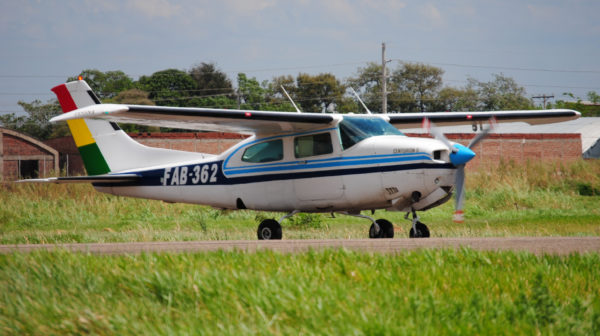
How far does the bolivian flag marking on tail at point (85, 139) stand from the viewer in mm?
16609

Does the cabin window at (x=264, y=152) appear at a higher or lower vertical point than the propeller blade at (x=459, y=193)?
higher

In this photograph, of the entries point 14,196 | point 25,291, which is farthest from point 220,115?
point 14,196

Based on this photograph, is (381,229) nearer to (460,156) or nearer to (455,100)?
(460,156)

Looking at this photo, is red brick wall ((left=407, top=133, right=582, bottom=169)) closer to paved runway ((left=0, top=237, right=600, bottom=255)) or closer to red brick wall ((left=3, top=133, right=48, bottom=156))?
red brick wall ((left=3, top=133, right=48, bottom=156))

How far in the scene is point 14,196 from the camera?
2564cm

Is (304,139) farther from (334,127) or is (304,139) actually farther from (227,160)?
(227,160)

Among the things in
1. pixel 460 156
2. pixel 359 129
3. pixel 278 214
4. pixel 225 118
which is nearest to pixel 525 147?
pixel 278 214

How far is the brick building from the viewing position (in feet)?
137

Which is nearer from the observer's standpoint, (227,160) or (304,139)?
(304,139)

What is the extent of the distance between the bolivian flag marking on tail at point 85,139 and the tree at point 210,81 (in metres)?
85.1

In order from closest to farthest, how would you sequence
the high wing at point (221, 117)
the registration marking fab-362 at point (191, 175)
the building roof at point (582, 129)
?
the high wing at point (221, 117) → the registration marking fab-362 at point (191, 175) → the building roof at point (582, 129)

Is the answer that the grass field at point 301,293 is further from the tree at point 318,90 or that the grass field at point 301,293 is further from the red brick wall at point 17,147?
the tree at point 318,90

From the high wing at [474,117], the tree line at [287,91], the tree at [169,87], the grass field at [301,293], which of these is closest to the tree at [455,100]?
the tree line at [287,91]

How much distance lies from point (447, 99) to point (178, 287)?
326ft
